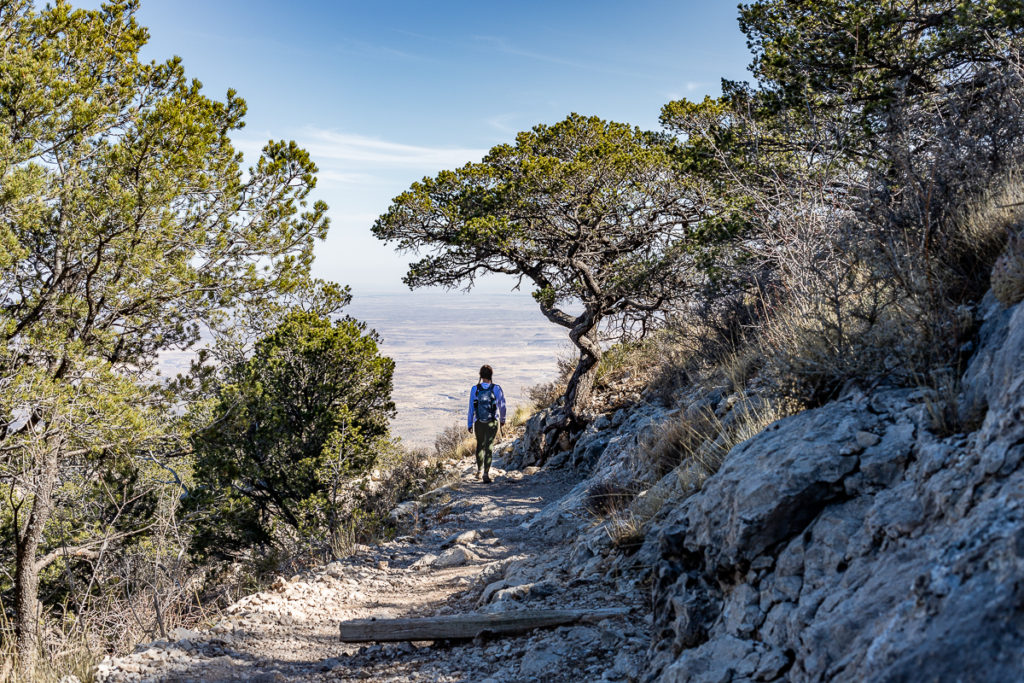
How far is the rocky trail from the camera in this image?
416 centimetres

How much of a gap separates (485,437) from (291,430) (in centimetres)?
362

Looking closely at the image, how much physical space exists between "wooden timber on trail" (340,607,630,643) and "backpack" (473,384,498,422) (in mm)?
5837

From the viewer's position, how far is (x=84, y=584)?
1032 cm

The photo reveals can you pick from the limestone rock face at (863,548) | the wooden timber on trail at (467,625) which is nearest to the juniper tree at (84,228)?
the wooden timber on trail at (467,625)

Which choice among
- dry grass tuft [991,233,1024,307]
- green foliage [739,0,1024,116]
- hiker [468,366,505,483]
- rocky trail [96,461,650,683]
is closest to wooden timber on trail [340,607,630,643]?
rocky trail [96,461,650,683]

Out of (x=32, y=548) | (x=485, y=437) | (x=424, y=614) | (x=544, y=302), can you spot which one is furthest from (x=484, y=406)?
(x=32, y=548)

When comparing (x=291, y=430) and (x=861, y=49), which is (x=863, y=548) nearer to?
(x=861, y=49)

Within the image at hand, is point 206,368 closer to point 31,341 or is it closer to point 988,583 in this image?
point 31,341

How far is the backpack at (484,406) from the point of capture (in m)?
10.9

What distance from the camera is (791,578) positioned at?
2.87 meters

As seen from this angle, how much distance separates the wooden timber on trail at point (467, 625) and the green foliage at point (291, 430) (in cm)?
590

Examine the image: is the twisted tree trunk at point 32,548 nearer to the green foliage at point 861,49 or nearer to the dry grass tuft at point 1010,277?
the dry grass tuft at point 1010,277

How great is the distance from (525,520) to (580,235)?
597 centimetres

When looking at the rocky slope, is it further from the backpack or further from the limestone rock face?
the backpack
